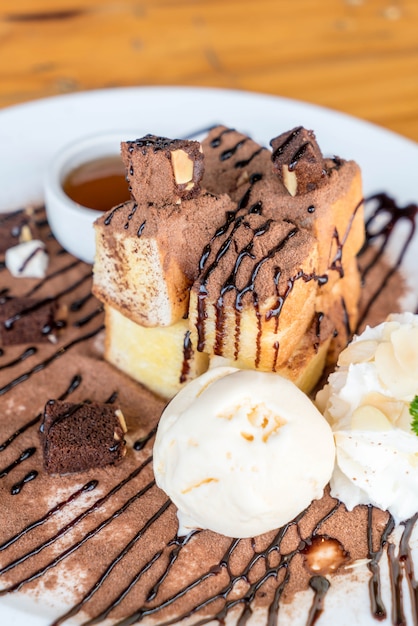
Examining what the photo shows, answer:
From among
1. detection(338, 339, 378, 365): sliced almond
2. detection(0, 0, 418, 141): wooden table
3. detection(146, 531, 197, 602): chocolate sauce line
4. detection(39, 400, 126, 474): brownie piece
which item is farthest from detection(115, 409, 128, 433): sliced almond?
detection(0, 0, 418, 141): wooden table

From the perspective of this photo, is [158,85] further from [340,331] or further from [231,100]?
[340,331]

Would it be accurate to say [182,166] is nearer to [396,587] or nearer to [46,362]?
[46,362]

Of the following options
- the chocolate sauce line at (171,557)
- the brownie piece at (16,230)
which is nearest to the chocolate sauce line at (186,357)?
the chocolate sauce line at (171,557)

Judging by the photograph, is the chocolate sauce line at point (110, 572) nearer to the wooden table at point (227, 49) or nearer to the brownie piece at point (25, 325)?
the brownie piece at point (25, 325)

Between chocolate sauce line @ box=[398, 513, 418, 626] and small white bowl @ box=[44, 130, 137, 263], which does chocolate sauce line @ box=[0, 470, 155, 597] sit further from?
small white bowl @ box=[44, 130, 137, 263]

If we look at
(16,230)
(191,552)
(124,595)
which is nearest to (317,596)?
(191,552)

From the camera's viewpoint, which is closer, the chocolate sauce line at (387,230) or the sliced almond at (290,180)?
the sliced almond at (290,180)
